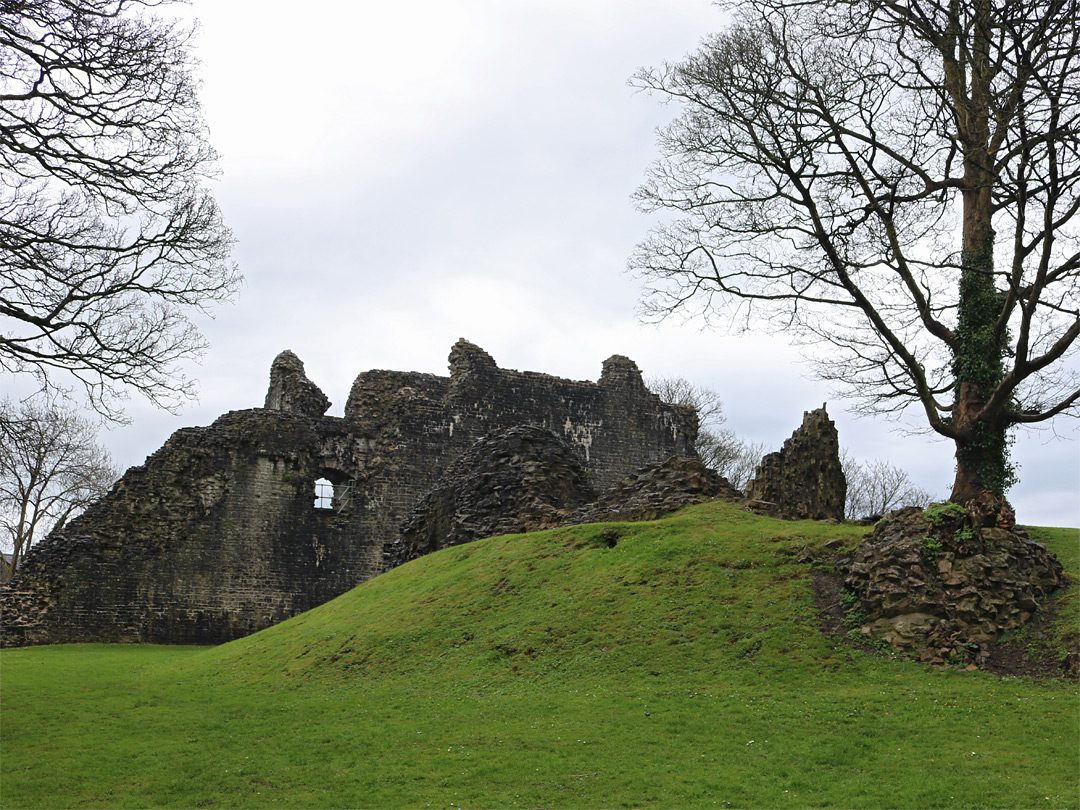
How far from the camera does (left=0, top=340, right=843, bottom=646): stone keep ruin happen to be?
19.4 m

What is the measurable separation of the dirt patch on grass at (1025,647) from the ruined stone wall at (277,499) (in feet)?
57.3

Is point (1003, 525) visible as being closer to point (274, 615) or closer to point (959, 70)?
point (959, 70)

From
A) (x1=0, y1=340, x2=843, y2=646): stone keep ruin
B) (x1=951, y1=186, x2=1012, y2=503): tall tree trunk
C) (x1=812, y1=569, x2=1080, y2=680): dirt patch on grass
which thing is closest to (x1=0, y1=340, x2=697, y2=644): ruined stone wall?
(x1=0, y1=340, x2=843, y2=646): stone keep ruin

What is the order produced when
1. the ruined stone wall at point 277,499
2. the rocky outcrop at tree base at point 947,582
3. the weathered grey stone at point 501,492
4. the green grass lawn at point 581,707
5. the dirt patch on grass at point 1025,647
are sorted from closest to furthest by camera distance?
1. the green grass lawn at point 581,707
2. the dirt patch on grass at point 1025,647
3. the rocky outcrop at tree base at point 947,582
4. the weathered grey stone at point 501,492
5. the ruined stone wall at point 277,499

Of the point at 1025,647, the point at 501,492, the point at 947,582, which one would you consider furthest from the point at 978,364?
the point at 501,492

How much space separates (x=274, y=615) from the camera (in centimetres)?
2586

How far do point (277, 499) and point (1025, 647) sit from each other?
2011cm

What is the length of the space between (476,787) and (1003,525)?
763cm

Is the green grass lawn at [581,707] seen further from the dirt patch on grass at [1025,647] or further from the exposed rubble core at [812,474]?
the exposed rubble core at [812,474]

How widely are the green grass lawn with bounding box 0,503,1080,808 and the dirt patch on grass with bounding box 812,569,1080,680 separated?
19cm

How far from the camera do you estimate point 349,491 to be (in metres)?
28.3

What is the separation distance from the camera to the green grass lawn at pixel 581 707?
27.8ft

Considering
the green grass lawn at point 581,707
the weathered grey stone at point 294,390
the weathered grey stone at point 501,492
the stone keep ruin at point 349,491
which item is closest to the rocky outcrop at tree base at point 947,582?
the green grass lawn at point 581,707

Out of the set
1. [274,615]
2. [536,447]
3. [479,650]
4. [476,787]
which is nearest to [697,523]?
[479,650]
